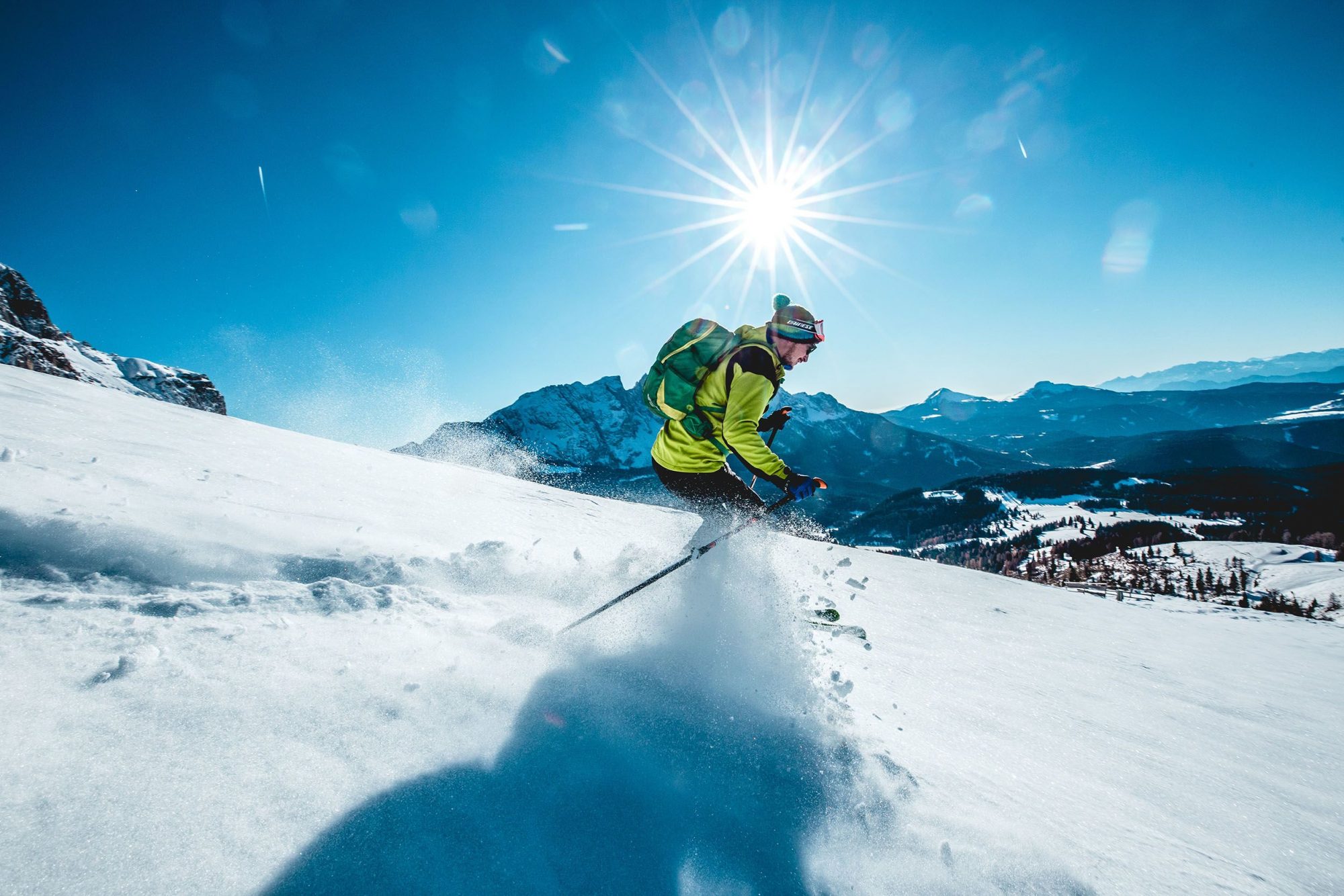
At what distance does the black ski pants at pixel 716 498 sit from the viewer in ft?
18.1

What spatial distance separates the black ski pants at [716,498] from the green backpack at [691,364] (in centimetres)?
74

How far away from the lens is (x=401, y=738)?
2.33m

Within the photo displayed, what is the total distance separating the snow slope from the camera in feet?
5.95

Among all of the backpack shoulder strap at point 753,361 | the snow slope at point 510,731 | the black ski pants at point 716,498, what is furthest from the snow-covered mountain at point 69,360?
the backpack shoulder strap at point 753,361

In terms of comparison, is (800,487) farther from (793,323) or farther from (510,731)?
(510,731)

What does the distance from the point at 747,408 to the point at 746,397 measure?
11 cm

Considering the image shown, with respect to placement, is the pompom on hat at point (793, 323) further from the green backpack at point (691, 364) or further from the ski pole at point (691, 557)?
the ski pole at point (691, 557)

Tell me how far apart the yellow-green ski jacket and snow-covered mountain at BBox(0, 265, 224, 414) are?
2604 centimetres

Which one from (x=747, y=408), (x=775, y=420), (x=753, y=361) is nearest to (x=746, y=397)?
(x=747, y=408)

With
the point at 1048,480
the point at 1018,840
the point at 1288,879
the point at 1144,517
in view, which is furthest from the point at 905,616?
the point at 1048,480

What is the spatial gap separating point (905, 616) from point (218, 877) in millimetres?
7615

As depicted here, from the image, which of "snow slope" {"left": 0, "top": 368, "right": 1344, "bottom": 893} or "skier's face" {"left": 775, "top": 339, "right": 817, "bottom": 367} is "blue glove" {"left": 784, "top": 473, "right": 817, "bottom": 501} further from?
"skier's face" {"left": 775, "top": 339, "right": 817, "bottom": 367}

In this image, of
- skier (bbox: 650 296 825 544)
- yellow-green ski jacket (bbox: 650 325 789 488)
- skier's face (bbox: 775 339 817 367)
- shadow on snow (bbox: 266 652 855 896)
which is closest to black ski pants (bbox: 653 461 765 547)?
skier (bbox: 650 296 825 544)

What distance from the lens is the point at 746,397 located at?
4.54 m
